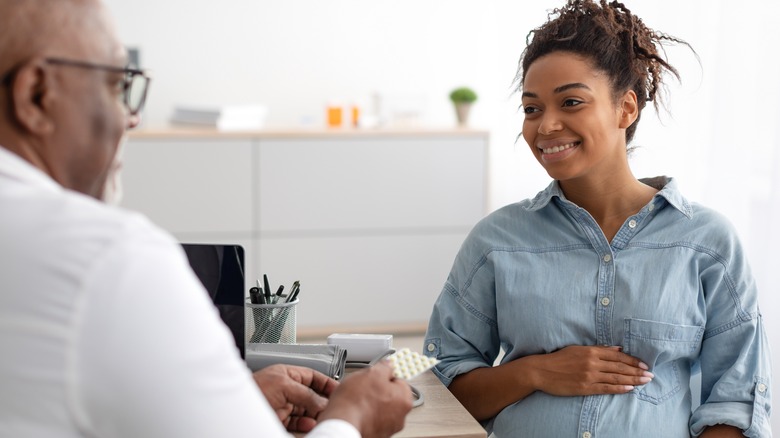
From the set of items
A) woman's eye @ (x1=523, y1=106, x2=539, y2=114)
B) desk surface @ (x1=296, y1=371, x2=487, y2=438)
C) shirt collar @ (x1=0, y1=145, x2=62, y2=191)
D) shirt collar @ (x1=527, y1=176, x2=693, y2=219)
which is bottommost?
desk surface @ (x1=296, y1=371, x2=487, y2=438)

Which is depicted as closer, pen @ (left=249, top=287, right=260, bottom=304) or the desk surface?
the desk surface

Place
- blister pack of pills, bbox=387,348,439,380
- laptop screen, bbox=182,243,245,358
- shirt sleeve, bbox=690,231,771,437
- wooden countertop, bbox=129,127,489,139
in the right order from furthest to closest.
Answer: wooden countertop, bbox=129,127,489,139 → shirt sleeve, bbox=690,231,771,437 → laptop screen, bbox=182,243,245,358 → blister pack of pills, bbox=387,348,439,380

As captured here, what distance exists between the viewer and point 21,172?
3.18 feet

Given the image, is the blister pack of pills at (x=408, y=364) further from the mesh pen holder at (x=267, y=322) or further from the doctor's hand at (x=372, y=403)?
the mesh pen holder at (x=267, y=322)

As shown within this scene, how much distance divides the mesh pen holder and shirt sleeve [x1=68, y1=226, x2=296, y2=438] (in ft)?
2.89

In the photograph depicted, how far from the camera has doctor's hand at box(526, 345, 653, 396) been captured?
5.83 ft

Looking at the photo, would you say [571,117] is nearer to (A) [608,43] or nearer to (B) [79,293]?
(A) [608,43]

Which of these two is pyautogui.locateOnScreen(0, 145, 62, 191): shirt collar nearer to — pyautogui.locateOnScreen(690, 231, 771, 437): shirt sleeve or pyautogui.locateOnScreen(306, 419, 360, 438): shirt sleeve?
pyautogui.locateOnScreen(306, 419, 360, 438): shirt sleeve

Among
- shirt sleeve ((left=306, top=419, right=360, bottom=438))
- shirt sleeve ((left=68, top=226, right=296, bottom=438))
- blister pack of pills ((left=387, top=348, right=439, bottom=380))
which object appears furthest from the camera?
blister pack of pills ((left=387, top=348, right=439, bottom=380))

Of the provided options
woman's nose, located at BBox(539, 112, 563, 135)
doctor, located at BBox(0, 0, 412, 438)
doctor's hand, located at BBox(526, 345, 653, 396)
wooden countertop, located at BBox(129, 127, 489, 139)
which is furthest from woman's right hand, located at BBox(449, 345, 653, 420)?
wooden countertop, located at BBox(129, 127, 489, 139)

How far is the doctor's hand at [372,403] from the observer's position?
1.25 metres

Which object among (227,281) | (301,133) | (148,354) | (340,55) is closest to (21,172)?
(148,354)

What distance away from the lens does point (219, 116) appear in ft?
14.4

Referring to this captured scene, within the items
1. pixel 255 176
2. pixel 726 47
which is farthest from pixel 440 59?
pixel 726 47
